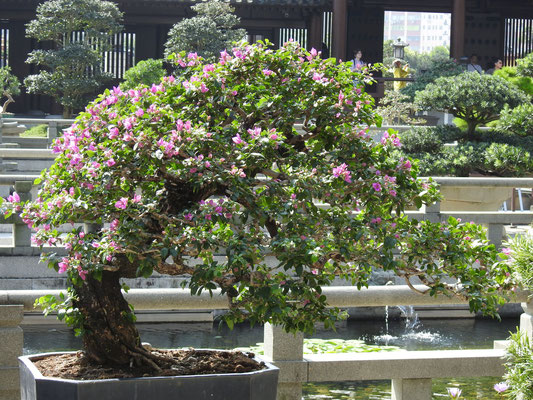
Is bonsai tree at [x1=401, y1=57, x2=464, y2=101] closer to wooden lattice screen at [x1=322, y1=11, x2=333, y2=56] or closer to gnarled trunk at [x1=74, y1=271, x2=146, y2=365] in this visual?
wooden lattice screen at [x1=322, y1=11, x2=333, y2=56]

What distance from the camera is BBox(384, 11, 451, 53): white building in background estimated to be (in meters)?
160

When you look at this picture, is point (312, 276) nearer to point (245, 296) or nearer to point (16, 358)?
point (245, 296)

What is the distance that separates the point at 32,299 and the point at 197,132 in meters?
1.40

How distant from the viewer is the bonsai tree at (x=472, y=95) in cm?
1079

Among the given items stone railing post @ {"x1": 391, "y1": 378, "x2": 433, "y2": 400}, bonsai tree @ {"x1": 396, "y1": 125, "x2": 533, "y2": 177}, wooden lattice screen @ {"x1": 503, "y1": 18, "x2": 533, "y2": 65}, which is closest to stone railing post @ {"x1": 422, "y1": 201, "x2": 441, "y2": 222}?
bonsai tree @ {"x1": 396, "y1": 125, "x2": 533, "y2": 177}

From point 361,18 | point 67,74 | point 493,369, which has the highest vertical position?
point 361,18

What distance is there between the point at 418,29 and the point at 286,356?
166 m

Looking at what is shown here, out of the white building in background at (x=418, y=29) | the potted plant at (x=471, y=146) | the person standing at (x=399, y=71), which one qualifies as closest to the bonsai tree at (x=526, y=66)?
the potted plant at (x=471, y=146)

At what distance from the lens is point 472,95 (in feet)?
35.4

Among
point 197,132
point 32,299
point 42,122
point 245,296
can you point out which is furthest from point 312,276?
point 42,122

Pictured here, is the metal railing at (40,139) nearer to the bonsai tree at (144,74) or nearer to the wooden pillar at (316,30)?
the bonsai tree at (144,74)

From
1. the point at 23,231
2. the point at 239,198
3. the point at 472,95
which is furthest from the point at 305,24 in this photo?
the point at 239,198

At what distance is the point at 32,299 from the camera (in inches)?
163

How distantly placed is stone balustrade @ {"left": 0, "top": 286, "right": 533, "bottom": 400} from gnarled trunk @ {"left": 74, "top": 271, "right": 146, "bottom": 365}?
2.05ft
